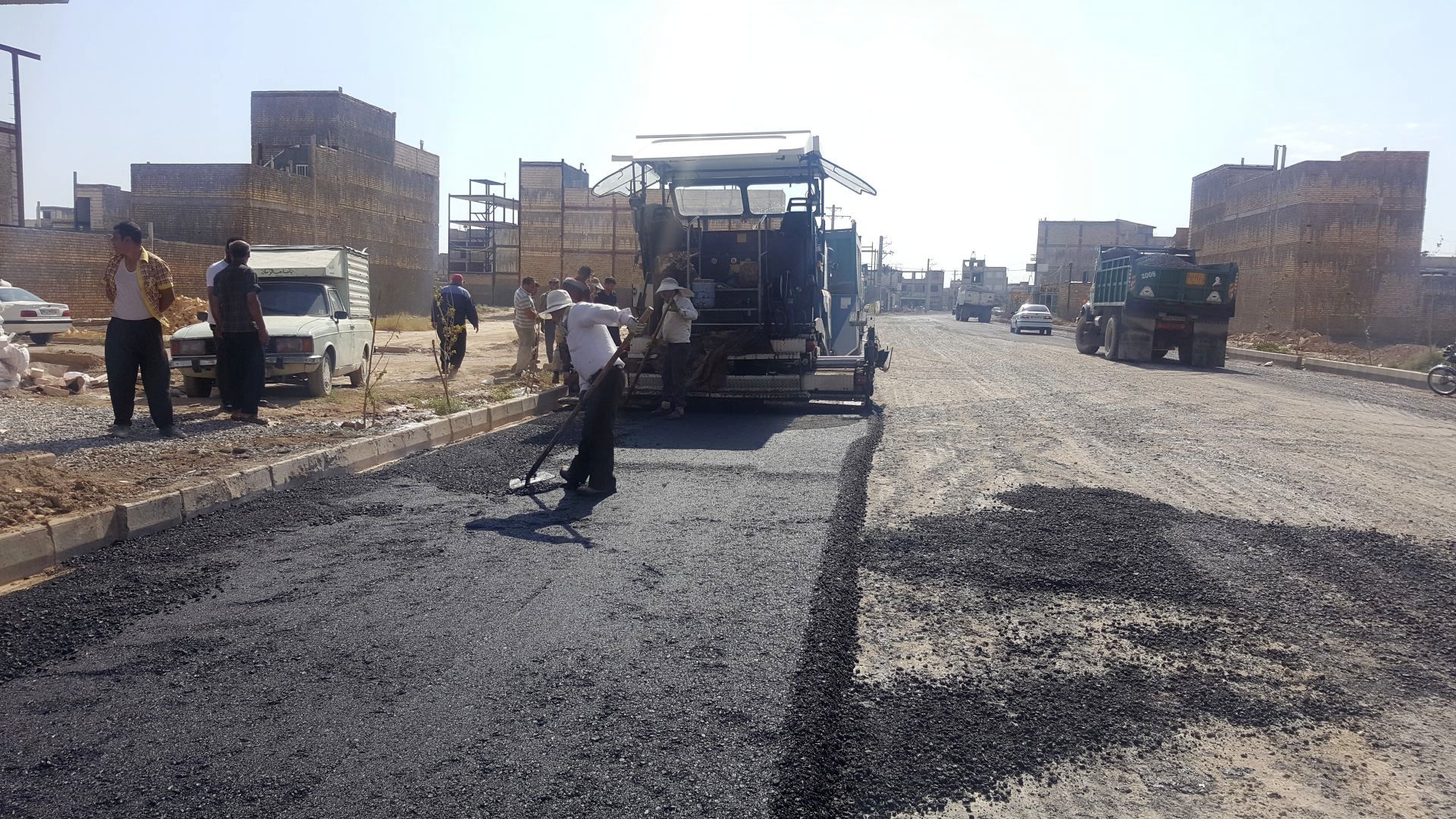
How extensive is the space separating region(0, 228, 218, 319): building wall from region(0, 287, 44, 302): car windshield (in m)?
5.03

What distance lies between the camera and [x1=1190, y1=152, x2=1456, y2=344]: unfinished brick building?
31.5m

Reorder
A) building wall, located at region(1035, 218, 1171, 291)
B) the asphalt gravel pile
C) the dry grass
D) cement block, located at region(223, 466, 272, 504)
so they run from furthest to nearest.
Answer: building wall, located at region(1035, 218, 1171, 291)
the dry grass
cement block, located at region(223, 466, 272, 504)
the asphalt gravel pile

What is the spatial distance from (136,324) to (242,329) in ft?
3.96

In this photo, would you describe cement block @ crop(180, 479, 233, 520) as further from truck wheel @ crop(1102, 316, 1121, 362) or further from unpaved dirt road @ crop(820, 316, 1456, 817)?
truck wheel @ crop(1102, 316, 1121, 362)

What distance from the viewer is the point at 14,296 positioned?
70.2 feet

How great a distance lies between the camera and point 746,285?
12516 mm

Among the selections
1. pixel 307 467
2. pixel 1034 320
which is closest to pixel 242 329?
pixel 307 467

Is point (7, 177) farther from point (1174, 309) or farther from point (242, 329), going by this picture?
point (1174, 309)

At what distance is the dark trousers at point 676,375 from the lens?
447 inches

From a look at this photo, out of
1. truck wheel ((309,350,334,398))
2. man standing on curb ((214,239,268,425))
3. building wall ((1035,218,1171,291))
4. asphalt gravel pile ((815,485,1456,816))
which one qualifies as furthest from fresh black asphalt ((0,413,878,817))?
building wall ((1035,218,1171,291))

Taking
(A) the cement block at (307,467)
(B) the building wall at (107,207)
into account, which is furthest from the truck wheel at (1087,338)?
(B) the building wall at (107,207)

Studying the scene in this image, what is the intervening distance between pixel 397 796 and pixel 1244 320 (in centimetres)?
3985

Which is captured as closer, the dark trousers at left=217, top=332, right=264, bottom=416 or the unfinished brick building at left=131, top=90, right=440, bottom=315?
the dark trousers at left=217, top=332, right=264, bottom=416

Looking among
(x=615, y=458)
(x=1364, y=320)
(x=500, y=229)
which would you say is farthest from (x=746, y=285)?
(x=500, y=229)
